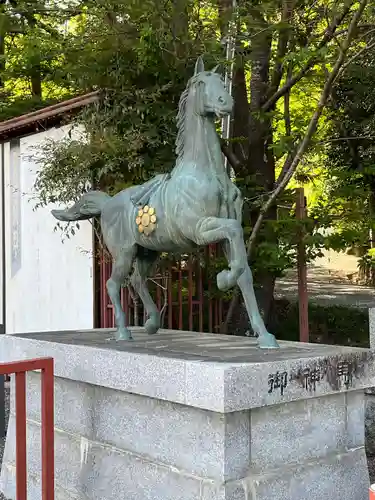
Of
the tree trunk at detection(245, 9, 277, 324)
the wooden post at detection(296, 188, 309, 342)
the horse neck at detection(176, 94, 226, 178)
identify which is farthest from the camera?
the tree trunk at detection(245, 9, 277, 324)

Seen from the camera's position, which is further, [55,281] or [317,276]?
[317,276]

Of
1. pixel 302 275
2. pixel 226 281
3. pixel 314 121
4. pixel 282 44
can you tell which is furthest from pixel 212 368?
pixel 282 44

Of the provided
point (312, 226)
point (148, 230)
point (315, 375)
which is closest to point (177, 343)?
point (148, 230)

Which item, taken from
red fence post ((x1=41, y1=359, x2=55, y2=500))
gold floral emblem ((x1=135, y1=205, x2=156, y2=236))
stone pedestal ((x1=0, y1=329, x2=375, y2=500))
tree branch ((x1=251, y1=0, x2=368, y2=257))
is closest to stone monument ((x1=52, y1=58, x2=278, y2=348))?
gold floral emblem ((x1=135, y1=205, x2=156, y2=236))

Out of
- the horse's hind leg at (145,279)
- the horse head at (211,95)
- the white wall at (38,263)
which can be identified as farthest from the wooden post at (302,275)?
the horse head at (211,95)

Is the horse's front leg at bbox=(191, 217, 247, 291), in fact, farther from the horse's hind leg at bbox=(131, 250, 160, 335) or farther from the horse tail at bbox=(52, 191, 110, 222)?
the horse tail at bbox=(52, 191, 110, 222)

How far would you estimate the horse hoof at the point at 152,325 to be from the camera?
4.70 m

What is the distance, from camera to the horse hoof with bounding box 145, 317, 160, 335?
470 cm

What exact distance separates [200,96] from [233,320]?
420cm

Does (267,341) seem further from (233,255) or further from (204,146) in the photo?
(204,146)

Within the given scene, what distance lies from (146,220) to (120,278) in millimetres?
552

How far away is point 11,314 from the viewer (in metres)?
8.94

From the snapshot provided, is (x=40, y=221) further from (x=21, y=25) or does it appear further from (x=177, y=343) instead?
(x=177, y=343)

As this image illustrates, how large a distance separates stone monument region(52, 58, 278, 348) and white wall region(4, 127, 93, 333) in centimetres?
308
